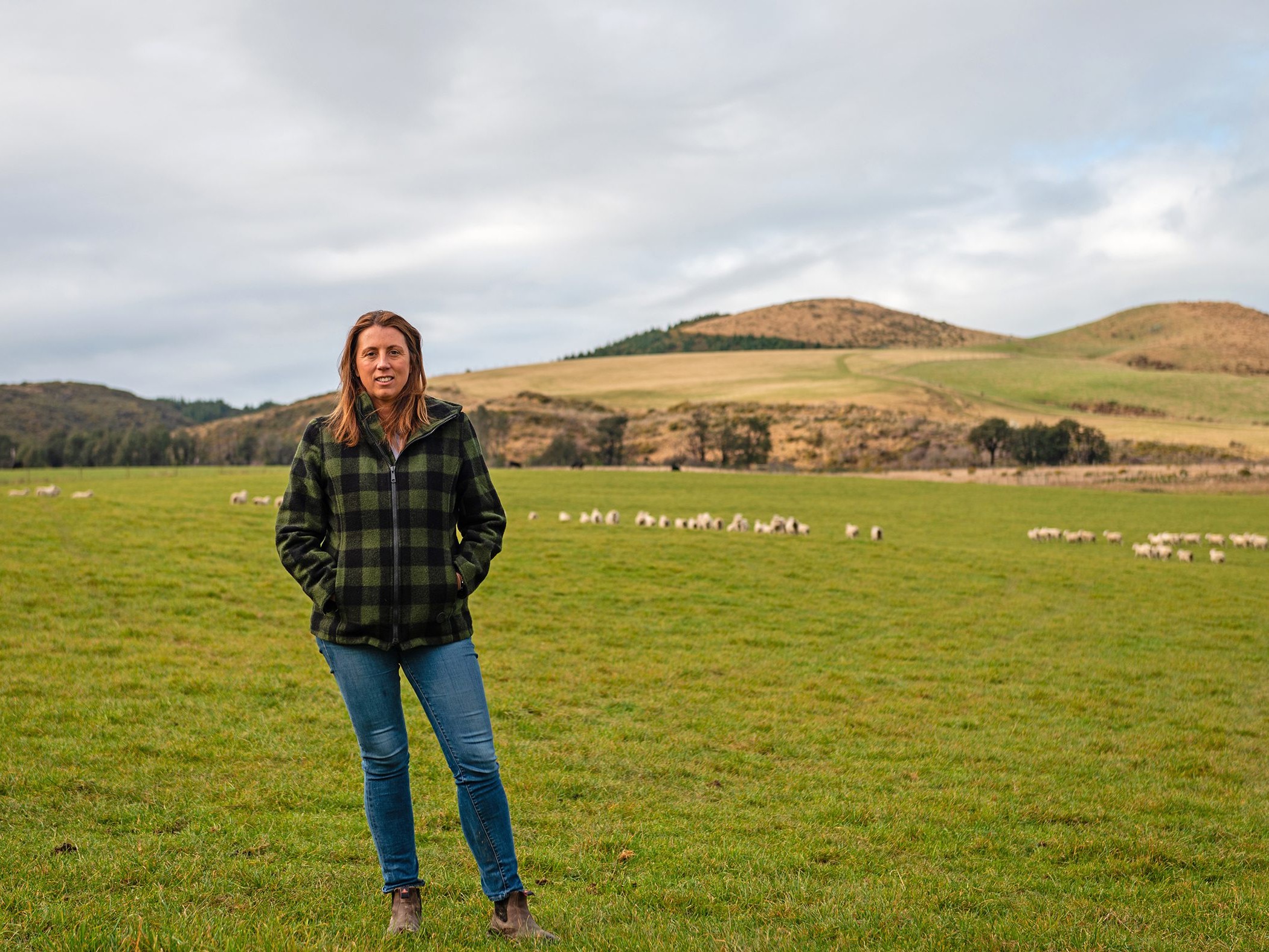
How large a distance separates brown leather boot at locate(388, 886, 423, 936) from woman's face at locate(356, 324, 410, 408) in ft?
9.91

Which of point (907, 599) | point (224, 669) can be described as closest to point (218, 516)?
point (224, 669)

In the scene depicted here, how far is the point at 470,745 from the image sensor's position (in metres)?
5.44

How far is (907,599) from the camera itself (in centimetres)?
2383

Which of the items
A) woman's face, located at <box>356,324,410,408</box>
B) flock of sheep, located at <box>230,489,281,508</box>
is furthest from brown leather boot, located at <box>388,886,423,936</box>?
flock of sheep, located at <box>230,489,281,508</box>

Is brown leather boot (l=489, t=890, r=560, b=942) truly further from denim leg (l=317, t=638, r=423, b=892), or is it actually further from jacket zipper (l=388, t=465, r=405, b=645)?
jacket zipper (l=388, t=465, r=405, b=645)

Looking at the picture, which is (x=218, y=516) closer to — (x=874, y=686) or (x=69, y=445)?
(x=874, y=686)

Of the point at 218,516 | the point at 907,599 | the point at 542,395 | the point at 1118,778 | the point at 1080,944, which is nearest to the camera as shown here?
the point at 1080,944

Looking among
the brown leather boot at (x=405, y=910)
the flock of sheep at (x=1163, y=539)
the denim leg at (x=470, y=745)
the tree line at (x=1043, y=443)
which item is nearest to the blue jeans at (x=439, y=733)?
the denim leg at (x=470, y=745)

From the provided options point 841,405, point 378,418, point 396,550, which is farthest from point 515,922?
point 841,405

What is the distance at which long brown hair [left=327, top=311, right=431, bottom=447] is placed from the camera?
5.41m

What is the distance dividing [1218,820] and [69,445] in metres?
154

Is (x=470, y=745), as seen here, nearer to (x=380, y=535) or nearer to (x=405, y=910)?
(x=405, y=910)

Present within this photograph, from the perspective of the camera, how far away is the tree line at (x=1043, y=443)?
3711 inches

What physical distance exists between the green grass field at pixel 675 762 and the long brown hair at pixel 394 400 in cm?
293
